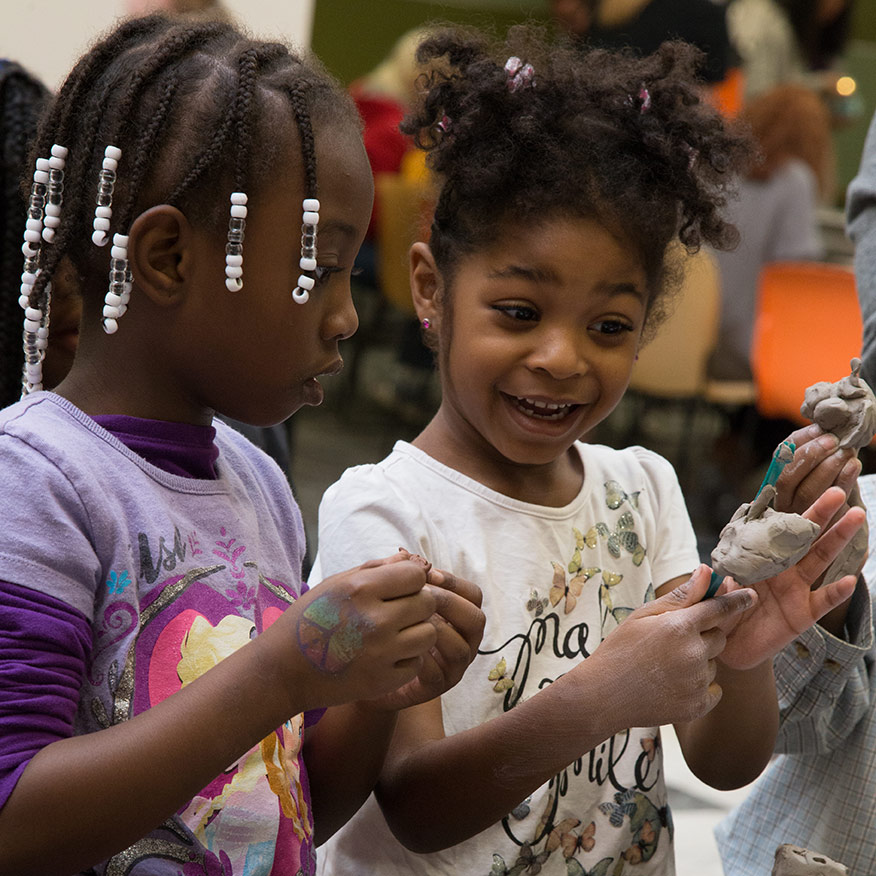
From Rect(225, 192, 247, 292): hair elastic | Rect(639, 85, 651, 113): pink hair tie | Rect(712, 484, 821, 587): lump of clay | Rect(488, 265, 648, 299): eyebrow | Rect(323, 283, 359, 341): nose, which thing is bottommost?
Rect(712, 484, 821, 587): lump of clay

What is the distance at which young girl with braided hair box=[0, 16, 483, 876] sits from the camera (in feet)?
2.89

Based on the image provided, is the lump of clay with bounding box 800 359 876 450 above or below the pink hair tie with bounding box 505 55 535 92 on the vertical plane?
below

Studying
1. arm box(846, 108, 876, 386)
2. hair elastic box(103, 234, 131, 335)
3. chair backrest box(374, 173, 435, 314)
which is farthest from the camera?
chair backrest box(374, 173, 435, 314)

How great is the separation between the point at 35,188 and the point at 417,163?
12.4 feet

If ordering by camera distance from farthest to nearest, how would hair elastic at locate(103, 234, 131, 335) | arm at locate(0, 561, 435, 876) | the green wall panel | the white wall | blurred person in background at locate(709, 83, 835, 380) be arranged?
the green wall panel, blurred person in background at locate(709, 83, 835, 380), the white wall, hair elastic at locate(103, 234, 131, 335), arm at locate(0, 561, 435, 876)

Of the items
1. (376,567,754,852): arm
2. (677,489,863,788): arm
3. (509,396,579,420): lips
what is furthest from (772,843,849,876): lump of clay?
(509,396,579,420): lips

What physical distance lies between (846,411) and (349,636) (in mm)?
587

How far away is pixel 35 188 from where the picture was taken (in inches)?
40.7

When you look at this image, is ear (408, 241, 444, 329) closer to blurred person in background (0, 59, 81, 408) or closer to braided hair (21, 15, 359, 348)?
braided hair (21, 15, 359, 348)

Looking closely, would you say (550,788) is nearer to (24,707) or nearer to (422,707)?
(422,707)

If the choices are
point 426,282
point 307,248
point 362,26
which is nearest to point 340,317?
point 307,248

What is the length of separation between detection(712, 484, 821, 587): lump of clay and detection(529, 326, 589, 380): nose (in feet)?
0.88

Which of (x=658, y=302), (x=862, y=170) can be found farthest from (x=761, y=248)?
(x=658, y=302)

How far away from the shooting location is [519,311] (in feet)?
4.44
